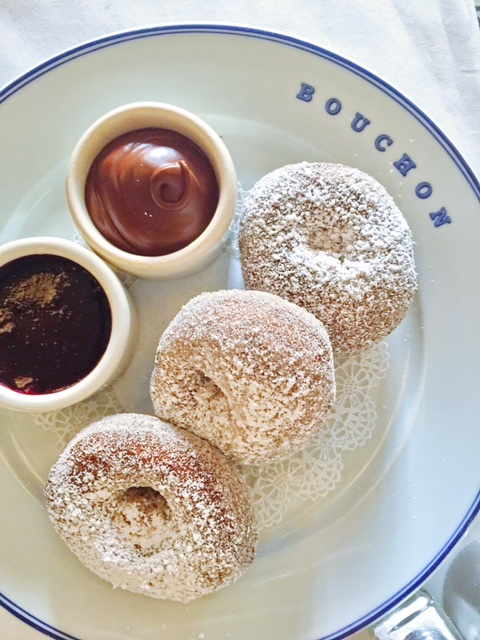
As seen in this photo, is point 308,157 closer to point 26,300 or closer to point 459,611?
point 26,300

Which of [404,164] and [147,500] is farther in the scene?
[404,164]

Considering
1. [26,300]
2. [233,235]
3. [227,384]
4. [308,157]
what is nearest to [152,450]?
[227,384]

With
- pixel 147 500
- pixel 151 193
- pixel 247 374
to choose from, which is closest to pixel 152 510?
pixel 147 500

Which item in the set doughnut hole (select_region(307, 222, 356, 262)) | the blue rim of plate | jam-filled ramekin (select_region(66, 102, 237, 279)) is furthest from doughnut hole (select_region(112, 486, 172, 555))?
doughnut hole (select_region(307, 222, 356, 262))

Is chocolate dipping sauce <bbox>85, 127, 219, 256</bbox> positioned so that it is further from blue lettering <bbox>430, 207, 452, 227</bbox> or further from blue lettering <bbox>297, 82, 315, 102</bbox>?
blue lettering <bbox>430, 207, 452, 227</bbox>

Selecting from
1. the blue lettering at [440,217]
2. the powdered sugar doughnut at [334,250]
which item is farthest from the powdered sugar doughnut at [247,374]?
the blue lettering at [440,217]

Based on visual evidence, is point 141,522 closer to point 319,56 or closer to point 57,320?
point 57,320
